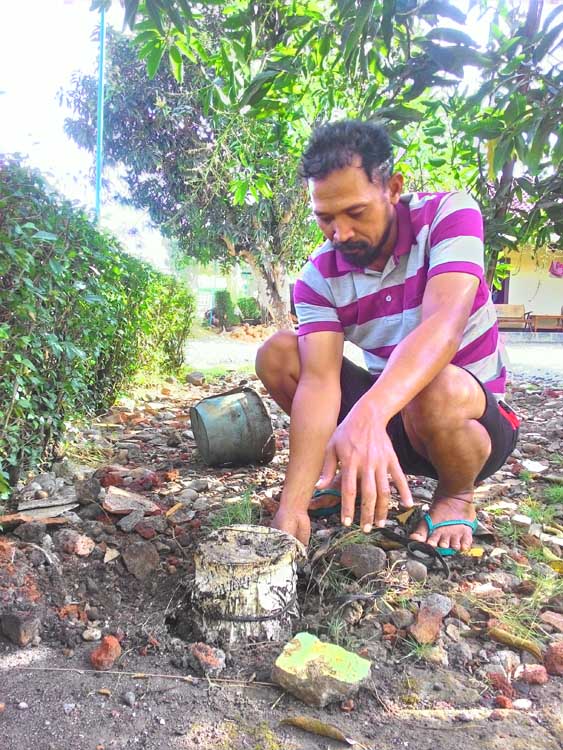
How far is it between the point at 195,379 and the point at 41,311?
14.4 ft

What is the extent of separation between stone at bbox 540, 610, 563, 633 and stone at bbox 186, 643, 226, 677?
881mm

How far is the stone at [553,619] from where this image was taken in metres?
1.71

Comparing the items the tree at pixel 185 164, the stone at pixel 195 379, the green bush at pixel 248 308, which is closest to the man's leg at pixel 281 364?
the stone at pixel 195 379

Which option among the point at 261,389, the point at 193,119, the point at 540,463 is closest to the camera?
the point at 540,463

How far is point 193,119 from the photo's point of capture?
12.7 m

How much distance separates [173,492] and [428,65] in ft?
6.80

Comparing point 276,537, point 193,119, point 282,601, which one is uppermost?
point 193,119

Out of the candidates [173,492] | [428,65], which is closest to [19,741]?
[173,492]

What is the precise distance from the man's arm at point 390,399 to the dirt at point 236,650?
16.4 inches

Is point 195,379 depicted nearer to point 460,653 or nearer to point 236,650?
point 236,650

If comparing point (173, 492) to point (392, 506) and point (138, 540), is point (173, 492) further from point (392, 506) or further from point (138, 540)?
point (392, 506)

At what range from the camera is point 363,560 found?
1.95 meters

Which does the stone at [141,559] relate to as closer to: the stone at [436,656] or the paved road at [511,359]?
the stone at [436,656]

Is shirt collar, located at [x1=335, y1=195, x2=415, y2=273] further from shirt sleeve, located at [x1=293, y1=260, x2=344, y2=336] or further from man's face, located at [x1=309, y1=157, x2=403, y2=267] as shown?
shirt sleeve, located at [x1=293, y1=260, x2=344, y2=336]
